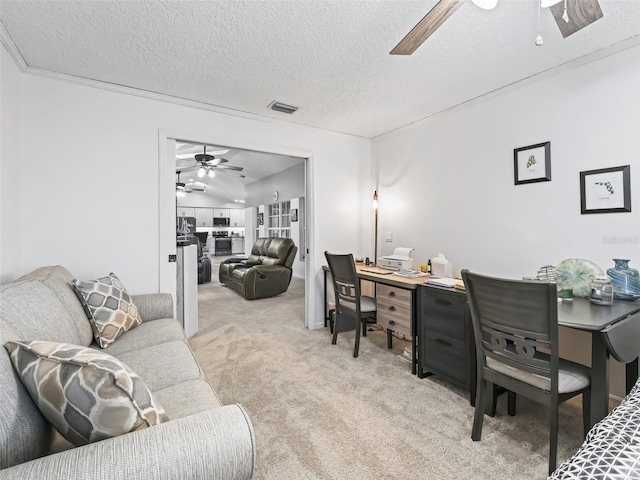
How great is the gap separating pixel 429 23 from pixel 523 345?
5.30ft

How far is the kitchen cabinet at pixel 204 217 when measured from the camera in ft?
44.9

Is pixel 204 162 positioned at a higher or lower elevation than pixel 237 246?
higher

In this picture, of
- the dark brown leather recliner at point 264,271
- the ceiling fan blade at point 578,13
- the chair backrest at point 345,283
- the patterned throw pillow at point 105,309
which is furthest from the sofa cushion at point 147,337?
the dark brown leather recliner at point 264,271

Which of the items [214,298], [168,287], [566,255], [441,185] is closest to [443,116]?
[441,185]

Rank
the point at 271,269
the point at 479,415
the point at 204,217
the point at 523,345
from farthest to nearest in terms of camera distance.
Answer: the point at 204,217
the point at 271,269
the point at 479,415
the point at 523,345

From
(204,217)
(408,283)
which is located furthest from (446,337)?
(204,217)

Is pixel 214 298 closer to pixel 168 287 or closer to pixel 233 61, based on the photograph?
pixel 168 287

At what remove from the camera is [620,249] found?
2.09 m

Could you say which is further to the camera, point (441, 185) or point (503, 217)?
point (441, 185)

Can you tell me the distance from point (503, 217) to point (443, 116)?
1.23 meters

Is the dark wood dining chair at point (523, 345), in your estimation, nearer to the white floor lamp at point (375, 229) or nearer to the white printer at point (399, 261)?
the white printer at point (399, 261)

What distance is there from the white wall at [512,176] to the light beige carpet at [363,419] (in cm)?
105

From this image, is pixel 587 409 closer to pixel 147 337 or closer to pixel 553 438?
pixel 553 438

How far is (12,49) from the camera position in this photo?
6.84 feet
